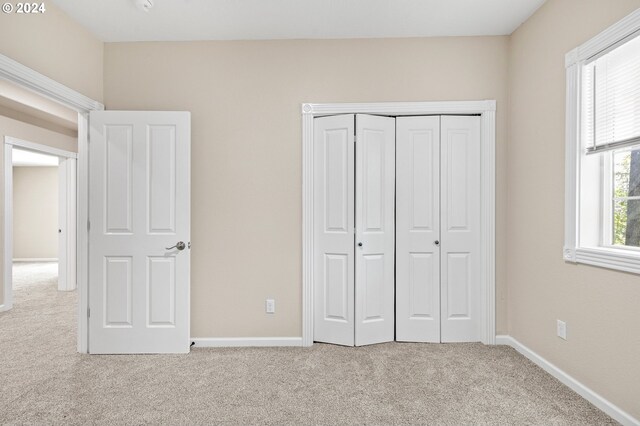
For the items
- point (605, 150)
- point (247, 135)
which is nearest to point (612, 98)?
point (605, 150)

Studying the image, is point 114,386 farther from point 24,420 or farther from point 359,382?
point 359,382

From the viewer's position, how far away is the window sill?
1.71 metres

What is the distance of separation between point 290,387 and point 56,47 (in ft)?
9.99

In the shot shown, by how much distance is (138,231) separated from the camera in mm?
2676

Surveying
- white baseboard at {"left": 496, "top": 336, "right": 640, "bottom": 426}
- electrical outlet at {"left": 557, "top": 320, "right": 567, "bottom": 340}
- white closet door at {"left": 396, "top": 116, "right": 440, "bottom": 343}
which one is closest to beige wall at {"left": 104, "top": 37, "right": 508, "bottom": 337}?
white baseboard at {"left": 496, "top": 336, "right": 640, "bottom": 426}

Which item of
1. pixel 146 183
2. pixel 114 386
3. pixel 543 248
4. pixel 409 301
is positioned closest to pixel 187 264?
pixel 146 183

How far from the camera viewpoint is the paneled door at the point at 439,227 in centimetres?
280

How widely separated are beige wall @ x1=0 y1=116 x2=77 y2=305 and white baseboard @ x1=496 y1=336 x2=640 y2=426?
5.68 m

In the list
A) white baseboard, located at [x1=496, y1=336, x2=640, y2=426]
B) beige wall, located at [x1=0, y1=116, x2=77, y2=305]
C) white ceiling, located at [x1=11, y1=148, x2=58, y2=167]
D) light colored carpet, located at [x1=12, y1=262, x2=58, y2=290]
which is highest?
white ceiling, located at [x1=11, y1=148, x2=58, y2=167]

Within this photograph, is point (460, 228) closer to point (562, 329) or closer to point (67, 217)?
point (562, 329)

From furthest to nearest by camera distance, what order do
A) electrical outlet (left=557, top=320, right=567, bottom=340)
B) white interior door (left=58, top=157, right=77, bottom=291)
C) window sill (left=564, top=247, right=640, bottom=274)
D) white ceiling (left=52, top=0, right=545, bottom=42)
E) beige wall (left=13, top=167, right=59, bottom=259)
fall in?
beige wall (left=13, top=167, right=59, bottom=259) → white interior door (left=58, top=157, right=77, bottom=291) → white ceiling (left=52, top=0, right=545, bottom=42) → electrical outlet (left=557, top=320, right=567, bottom=340) → window sill (left=564, top=247, right=640, bottom=274)

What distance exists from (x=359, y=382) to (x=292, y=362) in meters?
0.58

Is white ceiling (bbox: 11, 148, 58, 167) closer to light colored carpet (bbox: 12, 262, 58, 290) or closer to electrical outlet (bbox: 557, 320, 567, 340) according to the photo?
light colored carpet (bbox: 12, 262, 58, 290)

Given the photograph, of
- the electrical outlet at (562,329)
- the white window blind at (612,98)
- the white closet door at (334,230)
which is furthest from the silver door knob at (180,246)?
the white window blind at (612,98)
